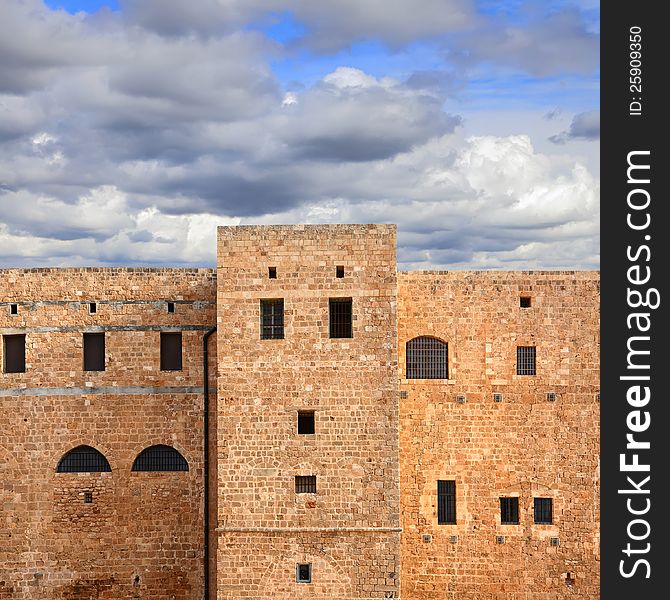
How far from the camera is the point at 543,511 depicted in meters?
22.7

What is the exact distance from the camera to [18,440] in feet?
75.8

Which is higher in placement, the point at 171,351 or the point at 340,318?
the point at 340,318

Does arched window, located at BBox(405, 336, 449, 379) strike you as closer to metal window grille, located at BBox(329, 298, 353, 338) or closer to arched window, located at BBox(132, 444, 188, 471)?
metal window grille, located at BBox(329, 298, 353, 338)

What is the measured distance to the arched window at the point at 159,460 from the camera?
75.7 feet

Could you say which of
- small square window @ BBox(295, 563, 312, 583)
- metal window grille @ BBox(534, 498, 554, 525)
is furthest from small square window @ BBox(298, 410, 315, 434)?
metal window grille @ BBox(534, 498, 554, 525)

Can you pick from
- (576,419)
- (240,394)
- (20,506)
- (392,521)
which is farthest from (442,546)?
(20,506)

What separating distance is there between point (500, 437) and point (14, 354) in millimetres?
13091

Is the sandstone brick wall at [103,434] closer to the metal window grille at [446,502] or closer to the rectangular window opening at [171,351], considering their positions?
the rectangular window opening at [171,351]

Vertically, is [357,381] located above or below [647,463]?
above

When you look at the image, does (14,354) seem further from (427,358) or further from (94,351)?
(427,358)

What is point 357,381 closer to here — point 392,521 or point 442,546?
point 392,521

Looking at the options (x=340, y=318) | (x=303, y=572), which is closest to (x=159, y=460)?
(x=303, y=572)

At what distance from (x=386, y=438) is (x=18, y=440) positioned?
9.89 m

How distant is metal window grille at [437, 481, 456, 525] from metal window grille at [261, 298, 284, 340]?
588 centimetres
